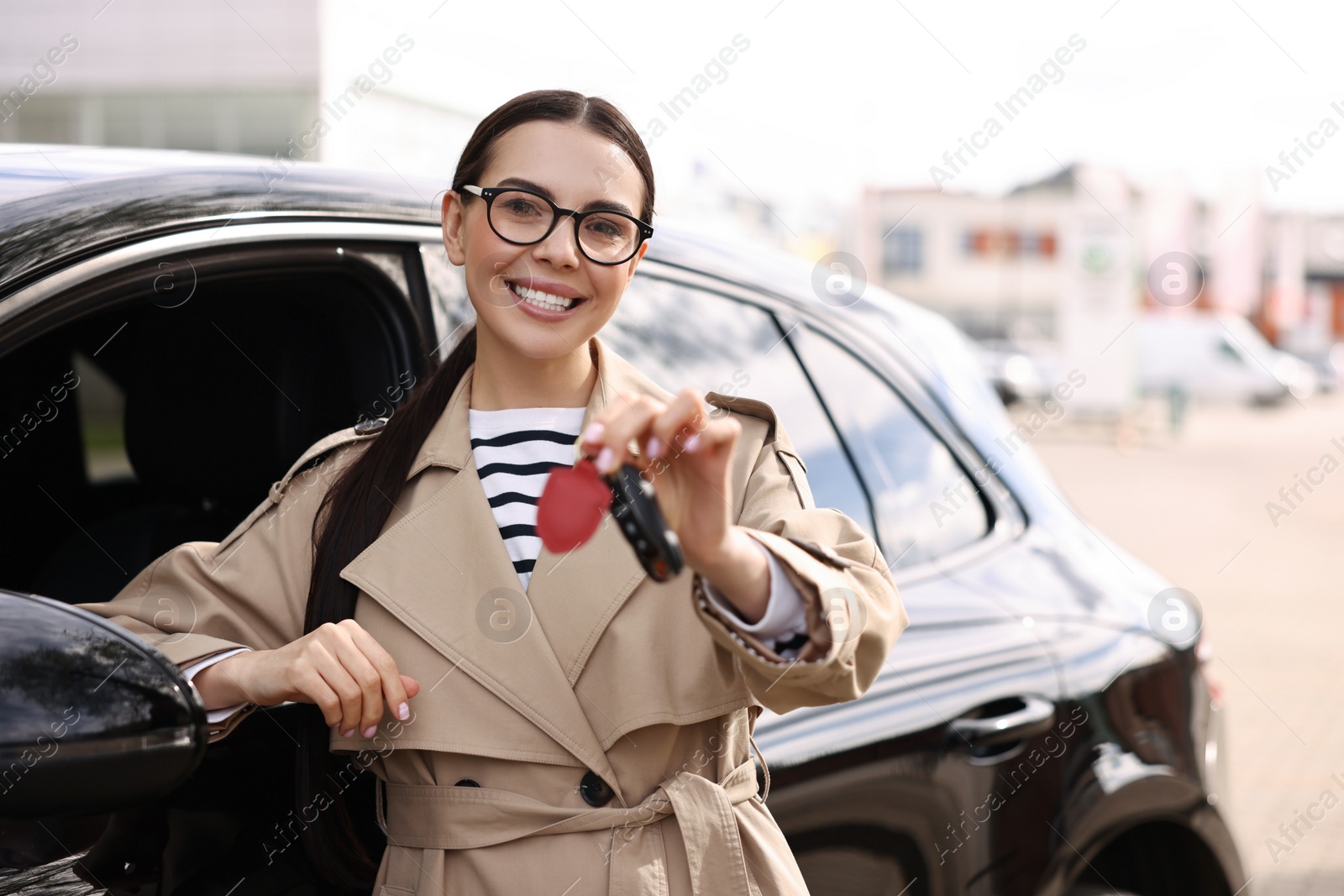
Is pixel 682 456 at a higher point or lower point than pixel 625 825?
higher

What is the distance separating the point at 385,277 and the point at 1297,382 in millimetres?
38788

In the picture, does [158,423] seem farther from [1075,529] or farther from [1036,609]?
[1075,529]

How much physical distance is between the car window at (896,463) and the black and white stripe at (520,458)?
0.90 m

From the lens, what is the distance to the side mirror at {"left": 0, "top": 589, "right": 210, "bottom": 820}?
122cm

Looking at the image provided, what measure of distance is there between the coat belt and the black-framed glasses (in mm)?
684

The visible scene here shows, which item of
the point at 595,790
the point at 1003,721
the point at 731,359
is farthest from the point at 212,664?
the point at 1003,721

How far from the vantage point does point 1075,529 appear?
296cm

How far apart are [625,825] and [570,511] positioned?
0.61 meters

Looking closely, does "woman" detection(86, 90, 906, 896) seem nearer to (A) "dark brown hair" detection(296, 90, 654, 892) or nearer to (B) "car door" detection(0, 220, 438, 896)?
(A) "dark brown hair" detection(296, 90, 654, 892)

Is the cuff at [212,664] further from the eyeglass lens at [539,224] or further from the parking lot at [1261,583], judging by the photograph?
the parking lot at [1261,583]

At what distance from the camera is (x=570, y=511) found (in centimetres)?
115

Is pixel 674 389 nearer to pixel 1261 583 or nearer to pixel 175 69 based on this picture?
pixel 1261 583

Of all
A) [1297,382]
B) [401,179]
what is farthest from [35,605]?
[1297,382]

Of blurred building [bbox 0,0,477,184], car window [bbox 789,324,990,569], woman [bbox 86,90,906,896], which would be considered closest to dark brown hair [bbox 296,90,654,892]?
woman [bbox 86,90,906,896]
